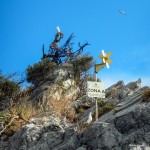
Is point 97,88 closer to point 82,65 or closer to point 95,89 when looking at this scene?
point 95,89

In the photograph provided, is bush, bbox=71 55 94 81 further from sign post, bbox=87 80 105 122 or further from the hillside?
sign post, bbox=87 80 105 122

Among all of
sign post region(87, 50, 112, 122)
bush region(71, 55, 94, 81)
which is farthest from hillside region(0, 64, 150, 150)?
bush region(71, 55, 94, 81)

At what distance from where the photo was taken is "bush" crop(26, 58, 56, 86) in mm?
21891

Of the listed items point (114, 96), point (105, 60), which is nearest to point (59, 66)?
point (114, 96)

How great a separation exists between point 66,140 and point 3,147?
2919mm

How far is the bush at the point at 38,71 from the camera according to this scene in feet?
71.8

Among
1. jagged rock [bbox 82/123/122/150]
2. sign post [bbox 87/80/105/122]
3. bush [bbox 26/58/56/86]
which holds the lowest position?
jagged rock [bbox 82/123/122/150]

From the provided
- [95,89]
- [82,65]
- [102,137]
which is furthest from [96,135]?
[82,65]

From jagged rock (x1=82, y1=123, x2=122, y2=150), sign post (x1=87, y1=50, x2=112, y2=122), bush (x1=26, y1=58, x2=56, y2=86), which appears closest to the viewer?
jagged rock (x1=82, y1=123, x2=122, y2=150)

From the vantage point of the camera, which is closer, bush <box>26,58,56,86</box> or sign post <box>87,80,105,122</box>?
sign post <box>87,80,105,122</box>

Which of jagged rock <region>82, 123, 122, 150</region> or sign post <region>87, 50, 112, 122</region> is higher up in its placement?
sign post <region>87, 50, 112, 122</region>

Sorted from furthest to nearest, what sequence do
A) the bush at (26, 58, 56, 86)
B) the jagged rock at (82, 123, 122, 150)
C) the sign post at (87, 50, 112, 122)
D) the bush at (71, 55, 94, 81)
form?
the bush at (71, 55, 94, 81) → the bush at (26, 58, 56, 86) → the sign post at (87, 50, 112, 122) → the jagged rock at (82, 123, 122, 150)

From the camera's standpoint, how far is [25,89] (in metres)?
21.3

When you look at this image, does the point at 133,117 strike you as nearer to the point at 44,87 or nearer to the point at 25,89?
the point at 44,87
